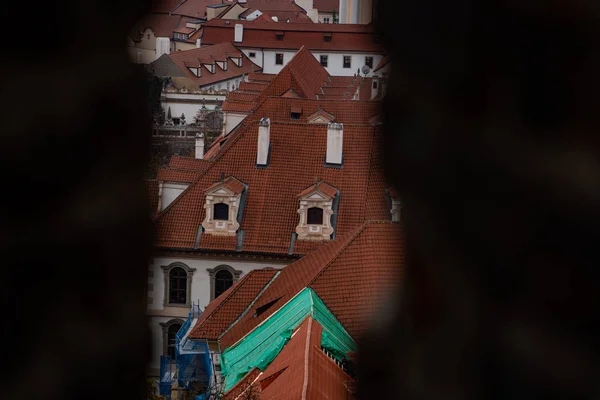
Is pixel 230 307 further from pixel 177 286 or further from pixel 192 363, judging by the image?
pixel 177 286

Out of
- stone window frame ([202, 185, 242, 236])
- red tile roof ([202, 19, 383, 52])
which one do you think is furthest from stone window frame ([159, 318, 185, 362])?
red tile roof ([202, 19, 383, 52])

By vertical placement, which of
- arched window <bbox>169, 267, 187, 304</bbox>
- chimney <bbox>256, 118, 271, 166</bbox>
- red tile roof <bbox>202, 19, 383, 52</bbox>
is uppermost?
red tile roof <bbox>202, 19, 383, 52</bbox>

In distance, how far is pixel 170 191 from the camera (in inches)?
913

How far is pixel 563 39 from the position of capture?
5.67 ft

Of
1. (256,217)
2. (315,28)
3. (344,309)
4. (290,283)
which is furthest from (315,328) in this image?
(315,28)

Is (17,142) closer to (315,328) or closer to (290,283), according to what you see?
(315,328)

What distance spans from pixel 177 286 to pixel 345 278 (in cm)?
694

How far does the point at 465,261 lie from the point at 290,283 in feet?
49.9

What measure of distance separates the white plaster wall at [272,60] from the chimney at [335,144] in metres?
50.4

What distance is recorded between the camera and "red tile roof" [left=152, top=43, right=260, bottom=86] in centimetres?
6431

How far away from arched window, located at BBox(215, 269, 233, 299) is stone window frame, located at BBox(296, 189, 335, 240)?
168 centimetres

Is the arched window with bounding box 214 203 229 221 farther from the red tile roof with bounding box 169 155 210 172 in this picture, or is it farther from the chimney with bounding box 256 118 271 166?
the red tile roof with bounding box 169 155 210 172

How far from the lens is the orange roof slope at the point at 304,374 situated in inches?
465

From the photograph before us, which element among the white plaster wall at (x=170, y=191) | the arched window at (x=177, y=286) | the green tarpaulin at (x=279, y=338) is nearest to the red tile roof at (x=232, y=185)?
the white plaster wall at (x=170, y=191)
